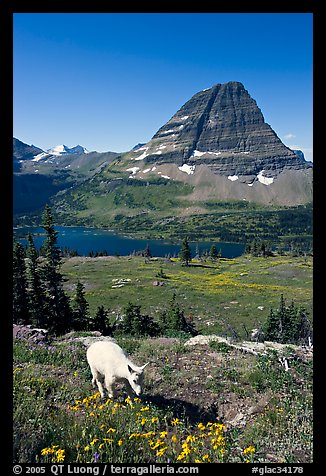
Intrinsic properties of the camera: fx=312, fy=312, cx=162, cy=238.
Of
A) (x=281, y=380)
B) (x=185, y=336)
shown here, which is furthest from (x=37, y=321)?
(x=281, y=380)

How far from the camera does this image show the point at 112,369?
26.0ft

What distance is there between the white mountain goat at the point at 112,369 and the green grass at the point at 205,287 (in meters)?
26.9

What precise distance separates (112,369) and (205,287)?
68646mm

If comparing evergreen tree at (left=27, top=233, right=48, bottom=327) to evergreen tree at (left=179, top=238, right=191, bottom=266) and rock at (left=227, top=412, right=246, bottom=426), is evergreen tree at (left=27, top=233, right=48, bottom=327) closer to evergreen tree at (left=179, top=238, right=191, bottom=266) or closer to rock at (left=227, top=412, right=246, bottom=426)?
rock at (left=227, top=412, right=246, bottom=426)

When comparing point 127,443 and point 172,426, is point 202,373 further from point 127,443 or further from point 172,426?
point 127,443

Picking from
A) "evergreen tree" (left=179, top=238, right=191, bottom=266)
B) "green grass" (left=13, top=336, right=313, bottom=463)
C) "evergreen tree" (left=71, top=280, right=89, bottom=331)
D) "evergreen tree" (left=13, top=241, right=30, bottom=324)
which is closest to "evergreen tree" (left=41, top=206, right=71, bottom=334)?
"evergreen tree" (left=71, top=280, right=89, bottom=331)

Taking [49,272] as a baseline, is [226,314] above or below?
below

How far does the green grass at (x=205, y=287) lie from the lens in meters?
51.9

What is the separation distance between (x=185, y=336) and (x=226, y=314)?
36517mm

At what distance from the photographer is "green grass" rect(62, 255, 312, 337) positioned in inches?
2045
